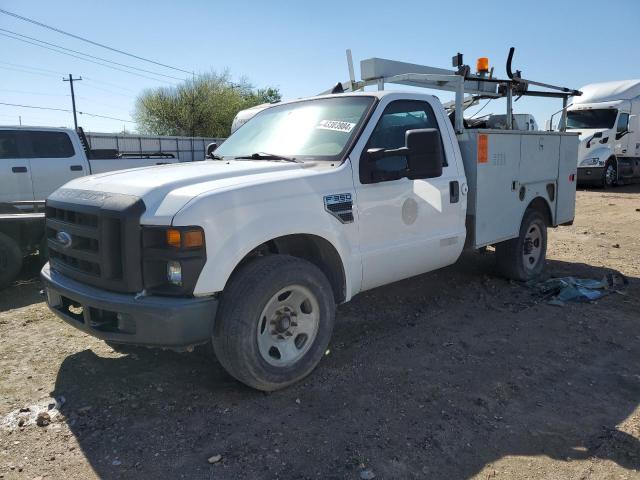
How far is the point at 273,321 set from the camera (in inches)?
136

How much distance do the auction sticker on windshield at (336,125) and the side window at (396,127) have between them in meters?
0.19

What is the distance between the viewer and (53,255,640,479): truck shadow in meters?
2.75

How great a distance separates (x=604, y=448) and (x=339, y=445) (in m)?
1.46

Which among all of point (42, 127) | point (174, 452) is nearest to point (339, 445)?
point (174, 452)

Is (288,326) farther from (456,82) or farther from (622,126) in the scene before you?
(622,126)

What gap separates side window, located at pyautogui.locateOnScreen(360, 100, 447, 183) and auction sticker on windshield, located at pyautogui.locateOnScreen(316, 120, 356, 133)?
19cm

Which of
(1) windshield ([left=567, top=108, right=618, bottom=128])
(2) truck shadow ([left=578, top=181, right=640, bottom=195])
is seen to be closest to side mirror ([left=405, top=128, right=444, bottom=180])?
(2) truck shadow ([left=578, top=181, right=640, bottom=195])

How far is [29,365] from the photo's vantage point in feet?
13.0

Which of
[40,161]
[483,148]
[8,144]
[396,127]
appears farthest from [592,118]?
[8,144]

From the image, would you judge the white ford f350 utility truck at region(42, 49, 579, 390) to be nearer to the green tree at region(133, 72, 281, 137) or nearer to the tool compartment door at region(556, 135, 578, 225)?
the tool compartment door at region(556, 135, 578, 225)

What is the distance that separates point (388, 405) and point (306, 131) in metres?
2.19

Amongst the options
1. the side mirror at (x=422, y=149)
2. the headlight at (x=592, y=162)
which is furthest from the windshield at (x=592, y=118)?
the side mirror at (x=422, y=149)

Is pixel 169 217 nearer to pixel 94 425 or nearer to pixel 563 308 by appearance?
pixel 94 425

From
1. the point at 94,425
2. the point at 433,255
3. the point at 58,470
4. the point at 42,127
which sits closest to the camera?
the point at 58,470
